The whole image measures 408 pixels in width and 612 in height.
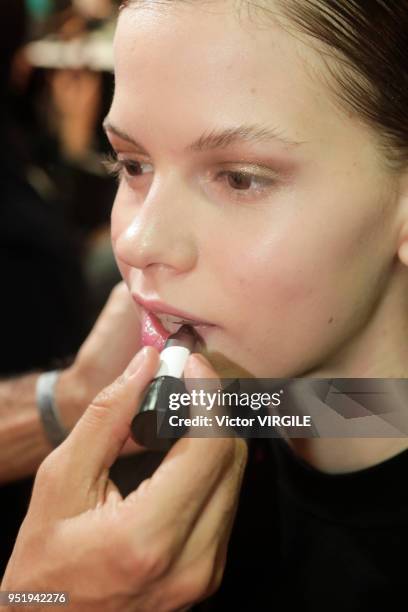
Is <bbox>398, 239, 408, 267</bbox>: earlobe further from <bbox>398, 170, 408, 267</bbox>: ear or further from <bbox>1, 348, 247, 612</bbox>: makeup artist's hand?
<bbox>1, 348, 247, 612</bbox>: makeup artist's hand

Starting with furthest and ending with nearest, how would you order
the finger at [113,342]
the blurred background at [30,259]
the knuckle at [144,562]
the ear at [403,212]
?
Answer: the blurred background at [30,259], the finger at [113,342], the ear at [403,212], the knuckle at [144,562]

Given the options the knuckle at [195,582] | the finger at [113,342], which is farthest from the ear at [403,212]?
the finger at [113,342]

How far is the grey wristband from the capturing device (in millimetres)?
1234

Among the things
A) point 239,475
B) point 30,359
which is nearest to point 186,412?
point 239,475

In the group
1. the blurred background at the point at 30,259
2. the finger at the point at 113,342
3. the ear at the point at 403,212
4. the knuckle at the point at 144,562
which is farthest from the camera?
the blurred background at the point at 30,259

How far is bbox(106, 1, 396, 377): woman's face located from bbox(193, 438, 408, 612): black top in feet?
0.62

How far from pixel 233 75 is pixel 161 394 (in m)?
0.32

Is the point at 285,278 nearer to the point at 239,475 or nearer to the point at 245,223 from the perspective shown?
the point at 245,223

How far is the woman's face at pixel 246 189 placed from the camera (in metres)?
0.74

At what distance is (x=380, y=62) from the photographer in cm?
77

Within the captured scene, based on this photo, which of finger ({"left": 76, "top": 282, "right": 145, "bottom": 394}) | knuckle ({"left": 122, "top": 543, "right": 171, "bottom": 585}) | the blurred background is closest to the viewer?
knuckle ({"left": 122, "top": 543, "right": 171, "bottom": 585})

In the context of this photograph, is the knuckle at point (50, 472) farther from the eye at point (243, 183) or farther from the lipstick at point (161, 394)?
the eye at point (243, 183)

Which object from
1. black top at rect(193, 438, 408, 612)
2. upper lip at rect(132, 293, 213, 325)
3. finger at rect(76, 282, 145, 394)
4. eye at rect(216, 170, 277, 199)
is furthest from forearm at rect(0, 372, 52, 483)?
eye at rect(216, 170, 277, 199)

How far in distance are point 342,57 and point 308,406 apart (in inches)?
15.2
